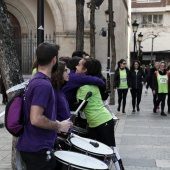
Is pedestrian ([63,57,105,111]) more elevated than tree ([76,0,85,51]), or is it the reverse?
tree ([76,0,85,51])

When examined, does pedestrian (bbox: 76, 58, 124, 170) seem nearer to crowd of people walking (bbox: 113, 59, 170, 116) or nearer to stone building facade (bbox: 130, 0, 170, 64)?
crowd of people walking (bbox: 113, 59, 170, 116)

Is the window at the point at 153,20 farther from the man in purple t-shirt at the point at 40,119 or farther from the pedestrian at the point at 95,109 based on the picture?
the man in purple t-shirt at the point at 40,119

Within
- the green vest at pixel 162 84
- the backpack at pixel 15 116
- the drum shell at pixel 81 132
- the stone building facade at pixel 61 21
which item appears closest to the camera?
the backpack at pixel 15 116

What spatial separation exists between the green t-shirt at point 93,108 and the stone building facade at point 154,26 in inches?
2055

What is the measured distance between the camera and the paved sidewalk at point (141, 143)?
6645mm

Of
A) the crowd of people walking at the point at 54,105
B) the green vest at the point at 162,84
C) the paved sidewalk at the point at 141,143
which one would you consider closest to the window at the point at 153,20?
the green vest at the point at 162,84

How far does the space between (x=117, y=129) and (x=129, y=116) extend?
267 centimetres

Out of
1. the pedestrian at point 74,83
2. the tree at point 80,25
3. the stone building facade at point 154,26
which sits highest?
the stone building facade at point 154,26

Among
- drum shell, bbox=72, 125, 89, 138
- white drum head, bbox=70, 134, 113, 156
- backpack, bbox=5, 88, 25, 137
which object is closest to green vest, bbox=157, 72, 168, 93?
drum shell, bbox=72, 125, 89, 138

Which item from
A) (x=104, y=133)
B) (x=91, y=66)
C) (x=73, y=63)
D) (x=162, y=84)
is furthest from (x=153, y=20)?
(x=104, y=133)

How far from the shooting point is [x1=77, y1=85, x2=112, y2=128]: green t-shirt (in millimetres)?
5242

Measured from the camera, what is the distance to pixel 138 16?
6038cm

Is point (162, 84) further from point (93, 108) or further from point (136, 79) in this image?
point (93, 108)

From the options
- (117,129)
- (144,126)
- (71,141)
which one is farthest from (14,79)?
(144,126)
